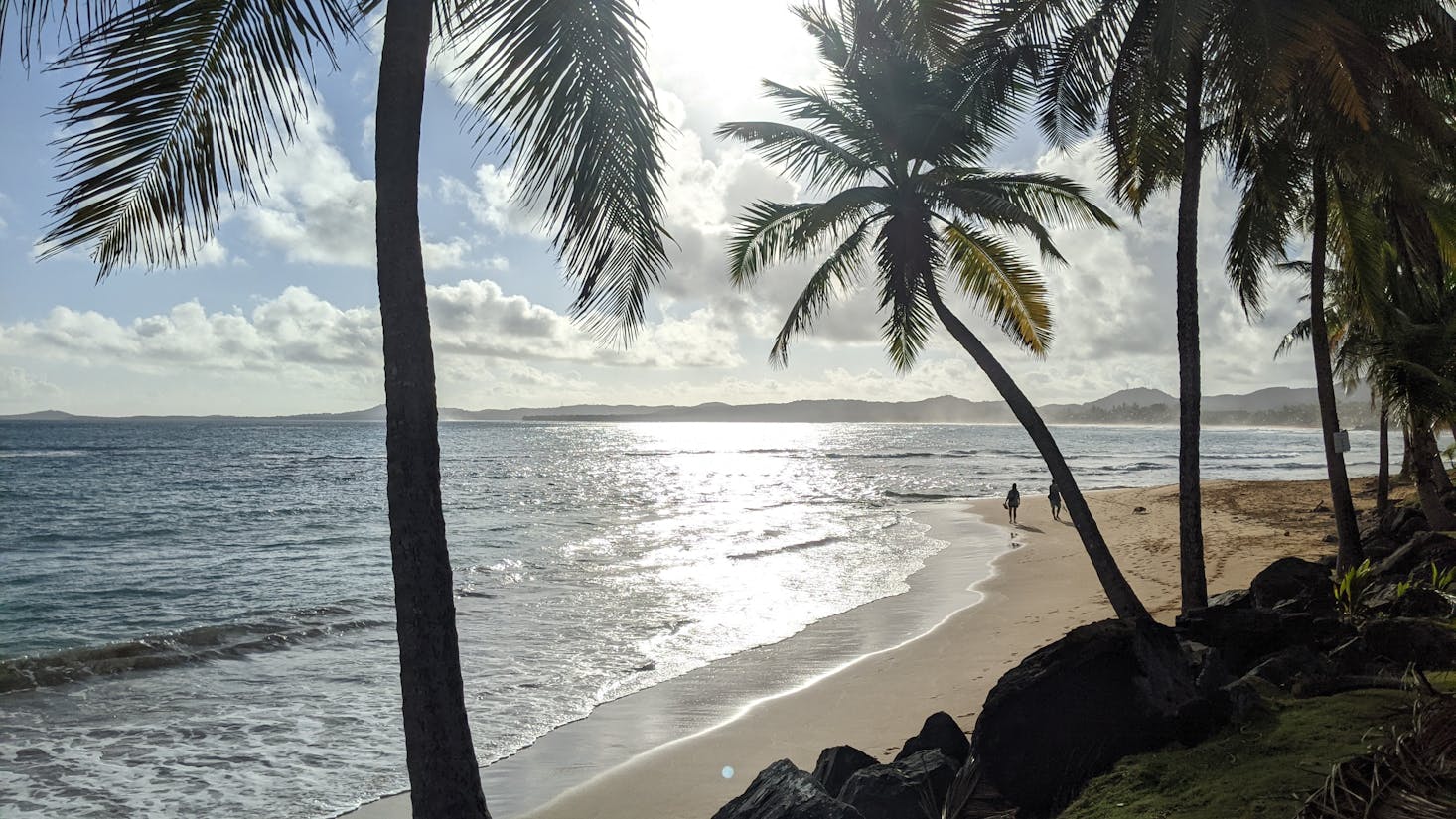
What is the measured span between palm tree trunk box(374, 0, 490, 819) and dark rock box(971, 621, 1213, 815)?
2829 millimetres

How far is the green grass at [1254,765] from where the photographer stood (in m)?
3.57

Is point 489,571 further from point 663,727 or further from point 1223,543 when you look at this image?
point 1223,543

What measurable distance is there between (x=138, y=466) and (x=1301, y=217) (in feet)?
239

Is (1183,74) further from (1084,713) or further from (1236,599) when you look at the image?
(1084,713)

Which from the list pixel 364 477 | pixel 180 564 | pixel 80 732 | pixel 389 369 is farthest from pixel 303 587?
pixel 364 477

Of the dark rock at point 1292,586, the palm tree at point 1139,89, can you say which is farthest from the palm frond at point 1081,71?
the dark rock at point 1292,586

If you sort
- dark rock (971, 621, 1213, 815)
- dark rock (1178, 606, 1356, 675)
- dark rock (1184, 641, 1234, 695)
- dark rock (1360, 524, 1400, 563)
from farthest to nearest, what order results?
dark rock (1360, 524, 1400, 563), dark rock (1178, 606, 1356, 675), dark rock (1184, 641, 1234, 695), dark rock (971, 621, 1213, 815)

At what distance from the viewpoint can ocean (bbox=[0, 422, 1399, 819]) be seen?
828 cm

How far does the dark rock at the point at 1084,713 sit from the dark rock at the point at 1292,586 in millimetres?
4023

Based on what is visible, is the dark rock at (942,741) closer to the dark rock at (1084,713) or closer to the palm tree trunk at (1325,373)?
the dark rock at (1084,713)

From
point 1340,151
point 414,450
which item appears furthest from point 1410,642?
point 1340,151

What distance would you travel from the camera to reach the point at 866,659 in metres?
11.8

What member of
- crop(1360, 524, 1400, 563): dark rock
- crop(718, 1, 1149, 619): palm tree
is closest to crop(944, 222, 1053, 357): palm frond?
crop(718, 1, 1149, 619): palm tree

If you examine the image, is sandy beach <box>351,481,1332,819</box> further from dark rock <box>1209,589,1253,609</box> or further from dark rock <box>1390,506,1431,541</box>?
dark rock <box>1209,589,1253,609</box>
